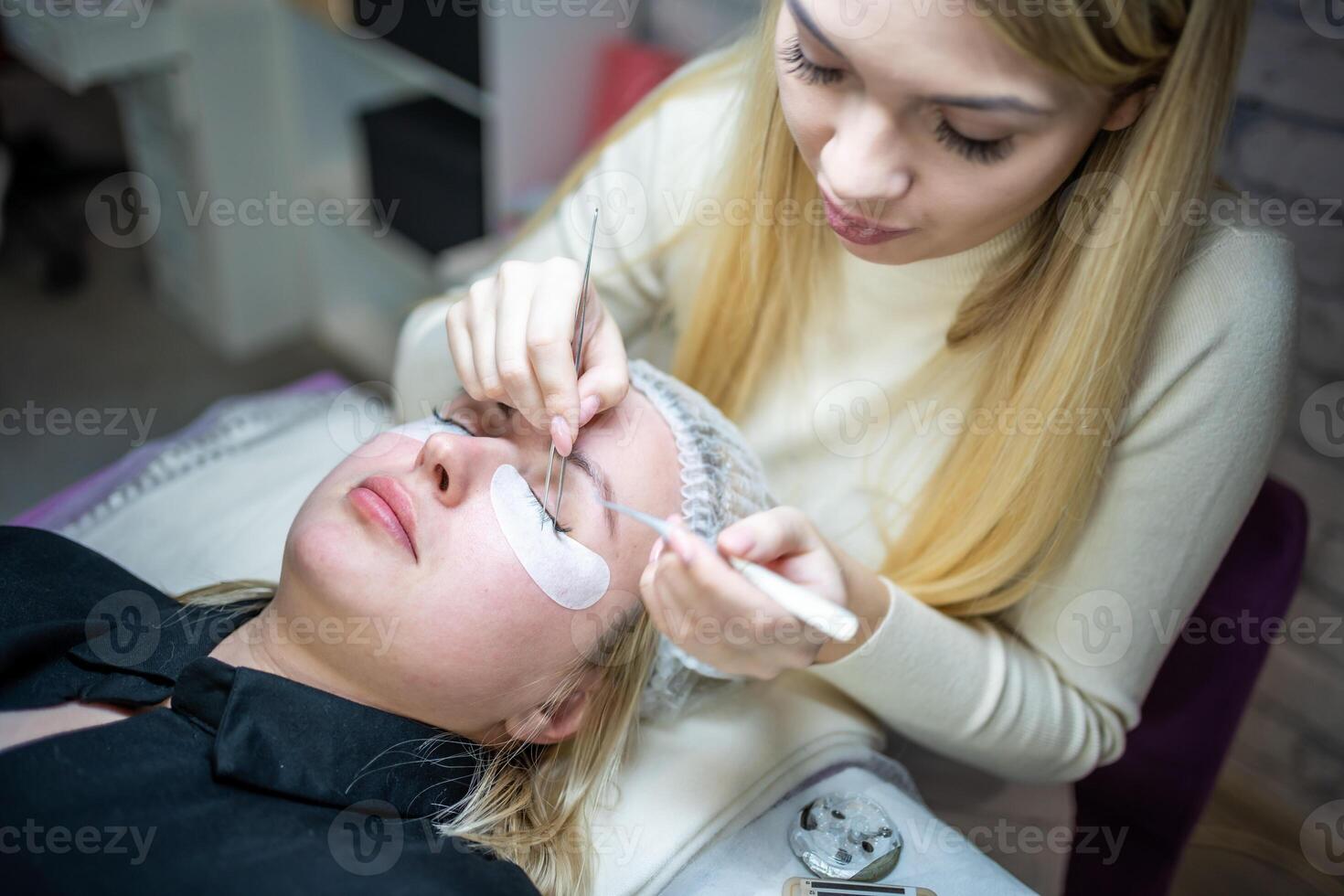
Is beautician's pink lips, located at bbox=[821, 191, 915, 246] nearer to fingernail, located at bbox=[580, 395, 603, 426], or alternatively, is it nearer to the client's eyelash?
the client's eyelash

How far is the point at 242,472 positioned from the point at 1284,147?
1.43m

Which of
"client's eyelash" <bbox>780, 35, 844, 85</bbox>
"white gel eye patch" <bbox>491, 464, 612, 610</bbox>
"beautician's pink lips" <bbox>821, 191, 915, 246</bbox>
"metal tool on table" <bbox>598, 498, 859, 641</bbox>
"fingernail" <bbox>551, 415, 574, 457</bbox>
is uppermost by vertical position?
"client's eyelash" <bbox>780, 35, 844, 85</bbox>

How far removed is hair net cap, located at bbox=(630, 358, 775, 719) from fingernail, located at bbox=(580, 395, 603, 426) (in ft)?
0.35

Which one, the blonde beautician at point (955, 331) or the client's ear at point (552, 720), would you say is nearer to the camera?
the blonde beautician at point (955, 331)

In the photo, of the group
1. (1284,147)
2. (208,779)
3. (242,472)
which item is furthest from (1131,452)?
(242,472)

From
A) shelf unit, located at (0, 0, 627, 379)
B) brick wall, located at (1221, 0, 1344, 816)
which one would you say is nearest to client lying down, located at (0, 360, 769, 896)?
brick wall, located at (1221, 0, 1344, 816)

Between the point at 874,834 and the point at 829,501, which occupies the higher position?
the point at 829,501

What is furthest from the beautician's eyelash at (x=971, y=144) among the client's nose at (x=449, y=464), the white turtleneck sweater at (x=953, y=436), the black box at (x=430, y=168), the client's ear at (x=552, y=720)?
the black box at (x=430, y=168)

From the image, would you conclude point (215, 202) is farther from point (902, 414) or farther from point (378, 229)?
point (902, 414)

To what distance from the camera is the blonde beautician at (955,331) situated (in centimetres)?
76

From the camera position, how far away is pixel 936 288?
106 cm

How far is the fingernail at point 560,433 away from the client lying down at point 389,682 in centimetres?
5

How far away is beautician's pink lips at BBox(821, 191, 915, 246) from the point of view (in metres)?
0.86

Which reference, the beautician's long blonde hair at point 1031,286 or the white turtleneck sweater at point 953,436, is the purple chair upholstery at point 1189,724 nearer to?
the white turtleneck sweater at point 953,436
